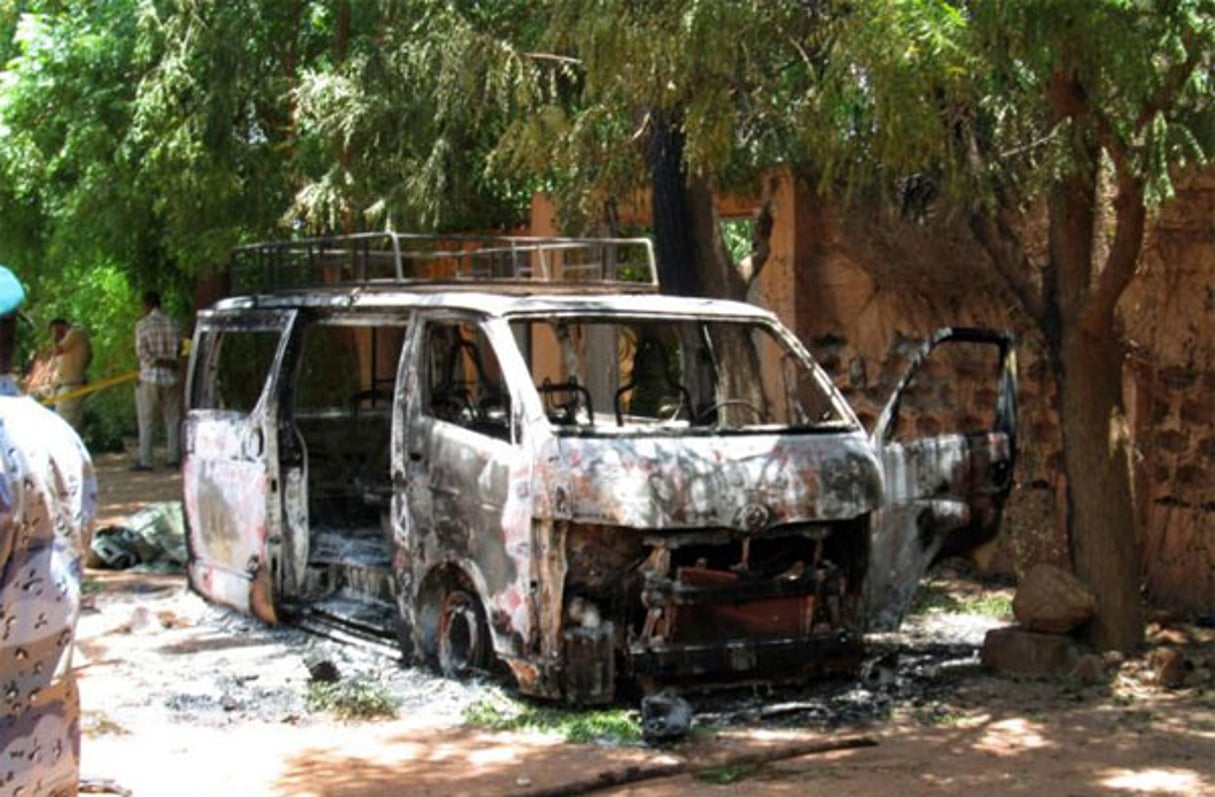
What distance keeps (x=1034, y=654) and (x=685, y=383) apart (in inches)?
87.9

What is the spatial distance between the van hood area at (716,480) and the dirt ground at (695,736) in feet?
2.93

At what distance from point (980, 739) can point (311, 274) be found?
476 centimetres

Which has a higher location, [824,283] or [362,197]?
[362,197]

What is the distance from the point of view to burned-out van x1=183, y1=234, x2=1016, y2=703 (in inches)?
292

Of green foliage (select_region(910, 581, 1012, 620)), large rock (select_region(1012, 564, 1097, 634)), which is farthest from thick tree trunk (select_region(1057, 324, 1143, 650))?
green foliage (select_region(910, 581, 1012, 620))

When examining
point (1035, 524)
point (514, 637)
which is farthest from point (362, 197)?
point (514, 637)

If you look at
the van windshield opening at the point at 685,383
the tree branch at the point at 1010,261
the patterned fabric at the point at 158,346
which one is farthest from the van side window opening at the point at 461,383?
the patterned fabric at the point at 158,346

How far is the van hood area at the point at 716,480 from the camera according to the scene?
7.26m

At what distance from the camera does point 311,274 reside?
33.0 feet

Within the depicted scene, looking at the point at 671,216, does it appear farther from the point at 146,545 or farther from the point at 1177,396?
the point at 146,545

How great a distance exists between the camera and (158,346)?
1819cm

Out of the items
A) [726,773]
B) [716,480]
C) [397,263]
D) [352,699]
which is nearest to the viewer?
[726,773]

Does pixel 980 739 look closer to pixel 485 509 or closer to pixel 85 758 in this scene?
pixel 485 509

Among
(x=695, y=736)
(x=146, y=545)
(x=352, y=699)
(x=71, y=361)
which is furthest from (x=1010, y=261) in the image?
(x=71, y=361)
